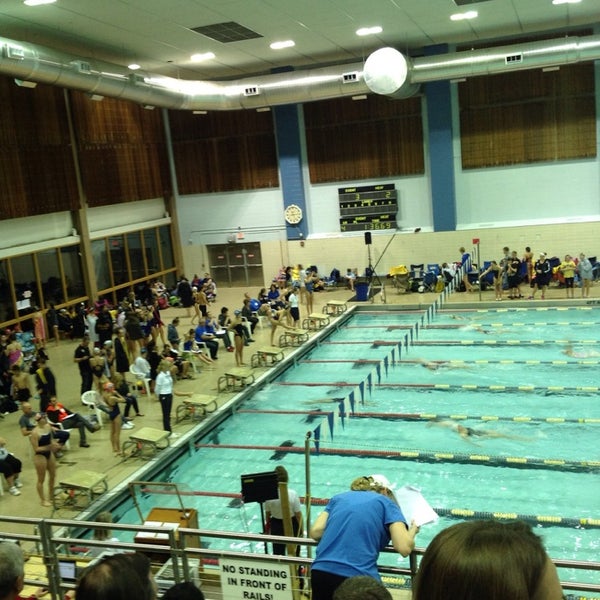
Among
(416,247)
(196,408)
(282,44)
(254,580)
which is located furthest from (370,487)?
(416,247)

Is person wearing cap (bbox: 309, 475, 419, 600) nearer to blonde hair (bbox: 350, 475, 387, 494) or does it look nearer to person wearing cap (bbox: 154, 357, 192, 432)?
blonde hair (bbox: 350, 475, 387, 494)

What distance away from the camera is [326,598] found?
3254 mm

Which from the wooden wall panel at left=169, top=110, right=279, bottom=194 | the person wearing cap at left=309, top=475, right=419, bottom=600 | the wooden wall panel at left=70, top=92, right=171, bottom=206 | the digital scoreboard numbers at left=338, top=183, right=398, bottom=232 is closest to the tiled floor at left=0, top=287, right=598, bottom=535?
the digital scoreboard numbers at left=338, top=183, right=398, bottom=232

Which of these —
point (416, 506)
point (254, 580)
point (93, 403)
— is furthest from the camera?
point (93, 403)

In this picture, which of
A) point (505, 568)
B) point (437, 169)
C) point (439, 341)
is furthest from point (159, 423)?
point (437, 169)

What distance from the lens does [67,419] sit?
1103cm

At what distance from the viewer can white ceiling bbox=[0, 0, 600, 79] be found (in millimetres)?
14633

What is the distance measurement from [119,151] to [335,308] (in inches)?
361

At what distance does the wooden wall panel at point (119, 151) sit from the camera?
829 inches

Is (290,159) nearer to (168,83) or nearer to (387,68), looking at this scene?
(168,83)

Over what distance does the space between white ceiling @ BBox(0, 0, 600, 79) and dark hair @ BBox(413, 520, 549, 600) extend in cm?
1446

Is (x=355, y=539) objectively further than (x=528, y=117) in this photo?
No

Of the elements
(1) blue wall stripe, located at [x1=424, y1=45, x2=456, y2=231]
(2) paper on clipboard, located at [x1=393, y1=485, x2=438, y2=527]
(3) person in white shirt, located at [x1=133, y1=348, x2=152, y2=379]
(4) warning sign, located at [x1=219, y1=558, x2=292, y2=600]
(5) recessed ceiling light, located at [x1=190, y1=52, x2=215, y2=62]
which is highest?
(5) recessed ceiling light, located at [x1=190, y1=52, x2=215, y2=62]

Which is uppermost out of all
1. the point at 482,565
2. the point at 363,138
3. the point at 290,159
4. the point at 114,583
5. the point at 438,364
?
the point at 363,138
